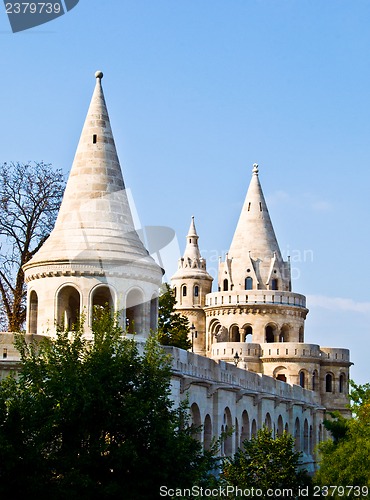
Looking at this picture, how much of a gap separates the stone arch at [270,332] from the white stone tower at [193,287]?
13.1ft

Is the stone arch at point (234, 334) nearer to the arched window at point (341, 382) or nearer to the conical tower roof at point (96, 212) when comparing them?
the arched window at point (341, 382)

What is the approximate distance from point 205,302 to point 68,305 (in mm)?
30913

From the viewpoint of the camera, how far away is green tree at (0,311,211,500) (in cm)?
1560

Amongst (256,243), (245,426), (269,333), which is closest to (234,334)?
(269,333)

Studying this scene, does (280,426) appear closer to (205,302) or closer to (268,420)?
(268,420)

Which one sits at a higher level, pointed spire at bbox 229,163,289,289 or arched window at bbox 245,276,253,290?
pointed spire at bbox 229,163,289,289

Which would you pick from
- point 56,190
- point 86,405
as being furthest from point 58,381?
point 56,190

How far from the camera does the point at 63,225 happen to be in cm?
2227

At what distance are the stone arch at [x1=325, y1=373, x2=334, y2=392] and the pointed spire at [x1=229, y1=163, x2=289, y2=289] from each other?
482cm

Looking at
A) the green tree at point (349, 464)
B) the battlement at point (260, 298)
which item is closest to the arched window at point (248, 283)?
the battlement at point (260, 298)

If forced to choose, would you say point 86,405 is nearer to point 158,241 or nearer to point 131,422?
point 131,422

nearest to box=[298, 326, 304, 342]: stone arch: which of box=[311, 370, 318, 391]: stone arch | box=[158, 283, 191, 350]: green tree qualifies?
box=[311, 370, 318, 391]: stone arch

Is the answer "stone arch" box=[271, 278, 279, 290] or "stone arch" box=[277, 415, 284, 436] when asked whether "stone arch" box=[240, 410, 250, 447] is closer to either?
"stone arch" box=[277, 415, 284, 436]

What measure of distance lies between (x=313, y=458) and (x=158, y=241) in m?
19.2
